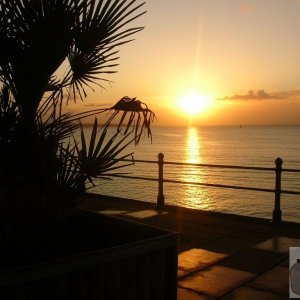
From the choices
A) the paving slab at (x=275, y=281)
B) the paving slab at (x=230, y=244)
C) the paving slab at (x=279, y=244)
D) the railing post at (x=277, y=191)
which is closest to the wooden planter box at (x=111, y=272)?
the paving slab at (x=275, y=281)

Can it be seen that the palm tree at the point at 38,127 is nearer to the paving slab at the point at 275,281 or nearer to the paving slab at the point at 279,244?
the paving slab at the point at 275,281

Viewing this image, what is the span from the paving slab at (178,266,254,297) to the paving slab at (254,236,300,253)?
1100 millimetres

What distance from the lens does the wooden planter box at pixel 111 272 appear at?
2.58m

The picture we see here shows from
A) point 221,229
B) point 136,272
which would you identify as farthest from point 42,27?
point 221,229

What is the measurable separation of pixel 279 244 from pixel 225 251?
891 mm

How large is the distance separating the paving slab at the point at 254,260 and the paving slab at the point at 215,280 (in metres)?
0.16

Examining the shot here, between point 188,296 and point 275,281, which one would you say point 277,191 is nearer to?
point 275,281

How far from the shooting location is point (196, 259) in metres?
5.41

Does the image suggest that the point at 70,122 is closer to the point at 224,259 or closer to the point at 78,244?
A: the point at 78,244

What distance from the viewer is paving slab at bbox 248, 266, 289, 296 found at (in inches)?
173

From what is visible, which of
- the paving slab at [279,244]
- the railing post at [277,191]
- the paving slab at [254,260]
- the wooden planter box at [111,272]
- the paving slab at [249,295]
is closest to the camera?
the wooden planter box at [111,272]

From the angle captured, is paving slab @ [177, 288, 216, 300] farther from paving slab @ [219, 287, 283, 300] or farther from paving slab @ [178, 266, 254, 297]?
paving slab @ [219, 287, 283, 300]

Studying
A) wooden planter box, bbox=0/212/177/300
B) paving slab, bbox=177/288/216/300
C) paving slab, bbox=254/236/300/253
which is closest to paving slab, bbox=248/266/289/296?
paving slab, bbox=177/288/216/300

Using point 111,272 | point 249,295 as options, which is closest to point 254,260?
point 249,295
